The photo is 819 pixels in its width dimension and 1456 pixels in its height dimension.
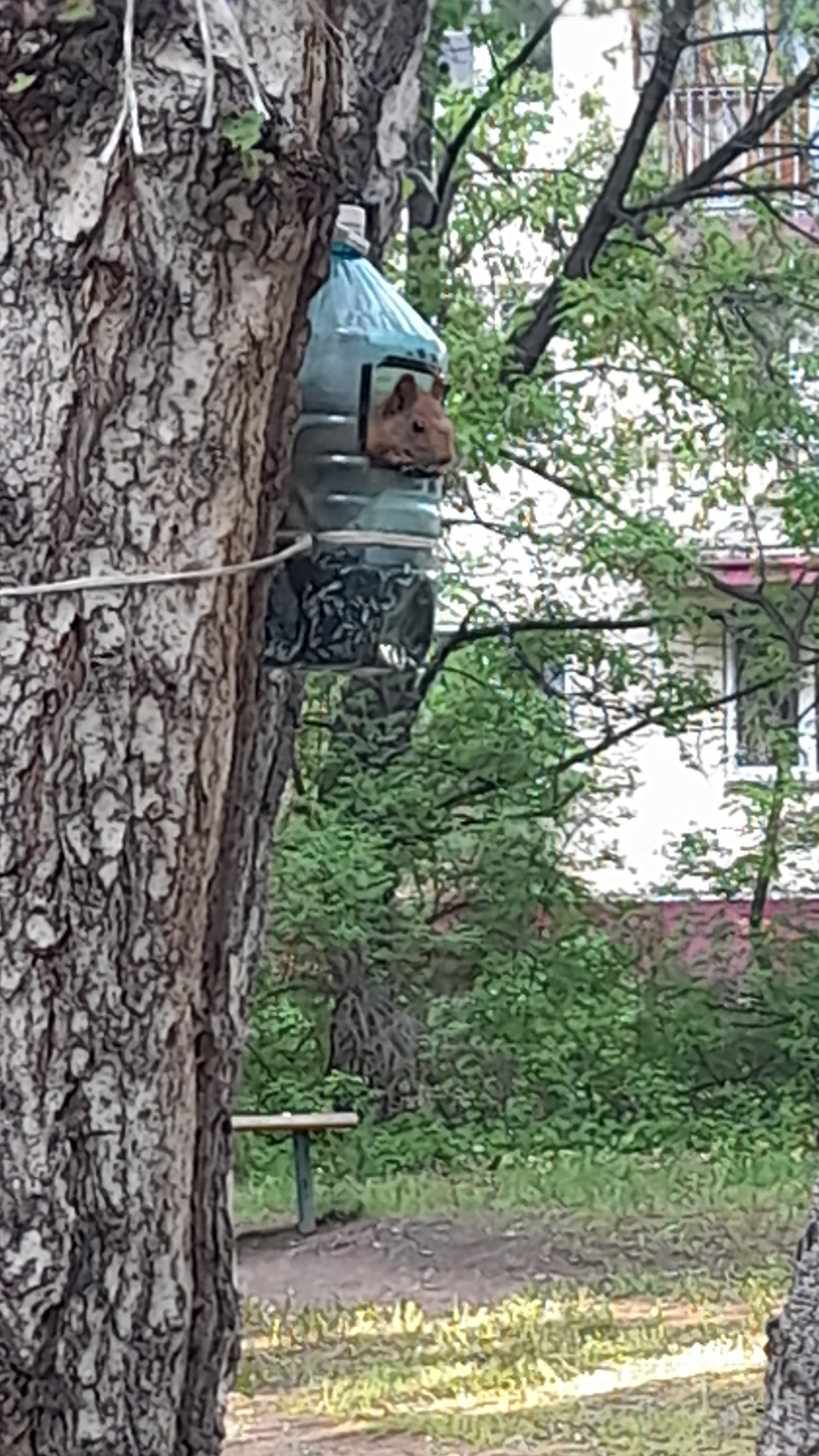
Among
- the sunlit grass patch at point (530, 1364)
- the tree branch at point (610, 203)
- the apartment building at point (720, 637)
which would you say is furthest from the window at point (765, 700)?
the sunlit grass patch at point (530, 1364)

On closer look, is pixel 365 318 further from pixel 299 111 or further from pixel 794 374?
pixel 794 374

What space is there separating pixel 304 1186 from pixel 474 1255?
967 mm

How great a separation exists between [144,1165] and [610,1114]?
936cm

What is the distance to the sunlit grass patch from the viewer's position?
5617mm

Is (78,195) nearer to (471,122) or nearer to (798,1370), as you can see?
(798,1370)

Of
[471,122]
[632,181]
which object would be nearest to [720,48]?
[632,181]

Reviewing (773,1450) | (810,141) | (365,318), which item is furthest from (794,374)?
(365,318)

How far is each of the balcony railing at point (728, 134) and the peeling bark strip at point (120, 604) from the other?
9535mm

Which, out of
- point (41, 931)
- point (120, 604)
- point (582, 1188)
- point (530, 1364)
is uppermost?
point (120, 604)

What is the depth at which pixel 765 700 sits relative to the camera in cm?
1148

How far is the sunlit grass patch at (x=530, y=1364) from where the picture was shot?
5.62 metres

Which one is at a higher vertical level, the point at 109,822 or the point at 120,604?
the point at 120,604

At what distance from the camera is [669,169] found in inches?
450

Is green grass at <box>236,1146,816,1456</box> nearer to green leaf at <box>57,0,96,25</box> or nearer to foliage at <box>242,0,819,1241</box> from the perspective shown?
foliage at <box>242,0,819,1241</box>
